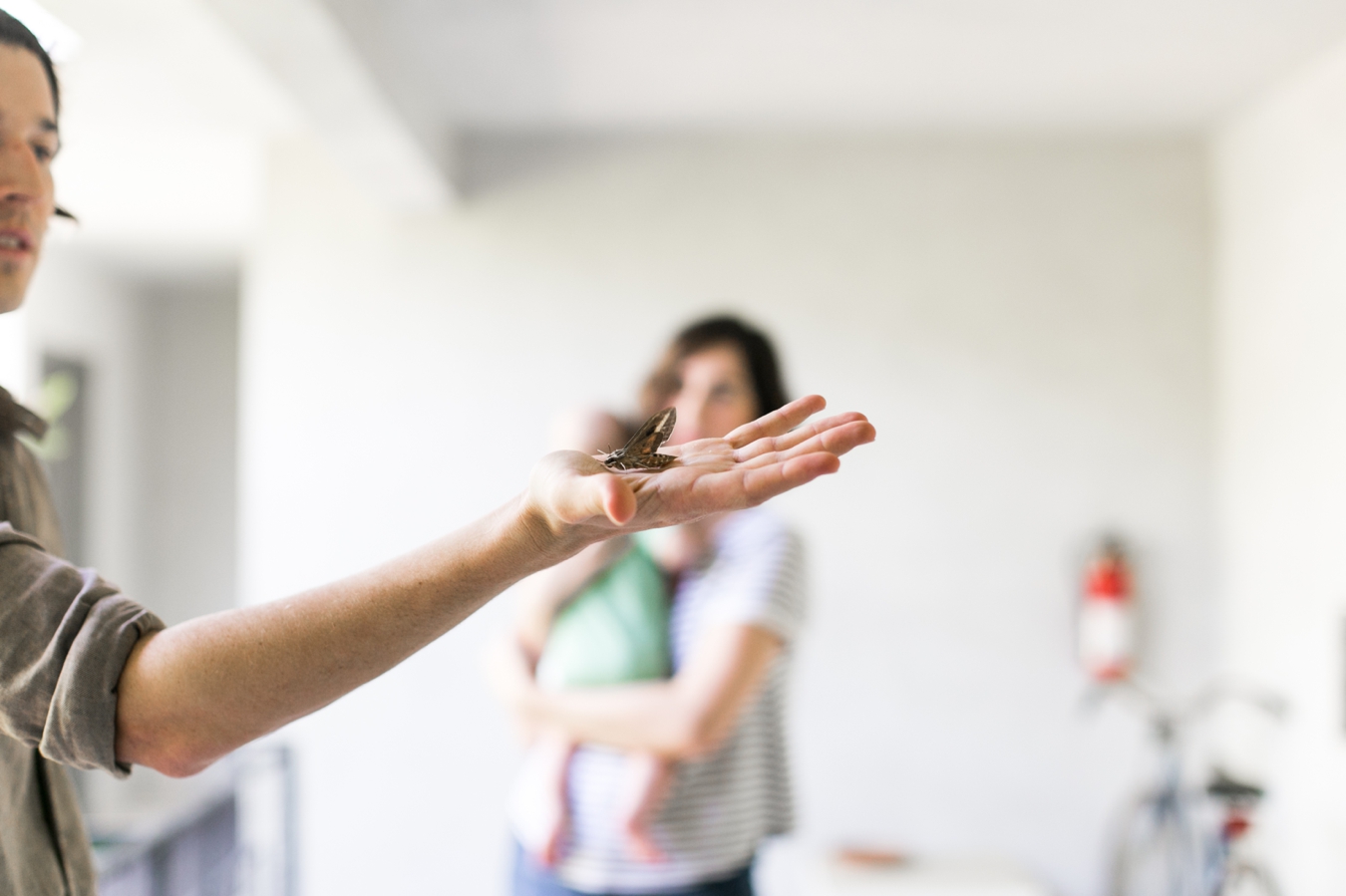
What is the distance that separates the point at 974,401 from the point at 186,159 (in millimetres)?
2602

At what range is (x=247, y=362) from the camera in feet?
10.5

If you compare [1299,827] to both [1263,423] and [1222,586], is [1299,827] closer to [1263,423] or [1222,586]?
[1222,586]

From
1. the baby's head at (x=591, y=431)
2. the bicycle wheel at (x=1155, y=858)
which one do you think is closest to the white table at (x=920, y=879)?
the bicycle wheel at (x=1155, y=858)

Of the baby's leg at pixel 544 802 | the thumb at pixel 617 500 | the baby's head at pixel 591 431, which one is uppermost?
the baby's head at pixel 591 431

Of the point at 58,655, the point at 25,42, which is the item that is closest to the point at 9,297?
the point at 25,42

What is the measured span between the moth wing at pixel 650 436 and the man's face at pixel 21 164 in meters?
0.45

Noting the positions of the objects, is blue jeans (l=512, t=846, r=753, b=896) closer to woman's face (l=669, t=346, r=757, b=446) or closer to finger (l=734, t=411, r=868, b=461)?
woman's face (l=669, t=346, r=757, b=446)

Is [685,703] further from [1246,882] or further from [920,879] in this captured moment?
[1246,882]

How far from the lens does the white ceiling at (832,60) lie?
2.26m

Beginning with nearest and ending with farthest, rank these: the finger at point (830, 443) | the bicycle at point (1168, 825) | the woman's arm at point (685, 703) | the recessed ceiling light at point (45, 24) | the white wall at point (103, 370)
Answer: the finger at point (830, 443)
the woman's arm at point (685, 703)
the recessed ceiling light at point (45, 24)
the bicycle at point (1168, 825)
the white wall at point (103, 370)

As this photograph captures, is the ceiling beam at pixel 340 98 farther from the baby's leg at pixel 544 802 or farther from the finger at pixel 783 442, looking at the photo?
the finger at pixel 783 442

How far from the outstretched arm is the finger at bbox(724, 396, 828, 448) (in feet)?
0.36

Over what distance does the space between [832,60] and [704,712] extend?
1897 millimetres

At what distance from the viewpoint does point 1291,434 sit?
106 inches
